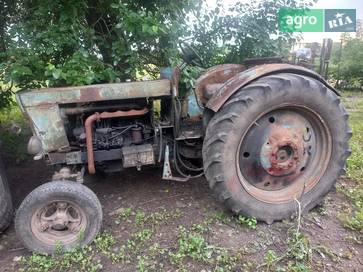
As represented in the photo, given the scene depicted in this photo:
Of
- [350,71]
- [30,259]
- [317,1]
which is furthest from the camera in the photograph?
[350,71]

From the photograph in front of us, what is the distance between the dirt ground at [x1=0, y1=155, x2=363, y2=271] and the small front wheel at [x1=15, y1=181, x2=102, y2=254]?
22cm

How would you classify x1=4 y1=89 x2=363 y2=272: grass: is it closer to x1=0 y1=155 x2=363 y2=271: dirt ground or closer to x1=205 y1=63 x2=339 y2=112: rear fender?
x1=0 y1=155 x2=363 y2=271: dirt ground

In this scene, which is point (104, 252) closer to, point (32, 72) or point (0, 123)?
point (32, 72)

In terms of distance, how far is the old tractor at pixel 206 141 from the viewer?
3074 mm

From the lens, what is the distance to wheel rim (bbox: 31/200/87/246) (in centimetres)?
305

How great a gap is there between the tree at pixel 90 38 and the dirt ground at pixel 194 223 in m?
1.22

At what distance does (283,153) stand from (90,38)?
99.3 inches

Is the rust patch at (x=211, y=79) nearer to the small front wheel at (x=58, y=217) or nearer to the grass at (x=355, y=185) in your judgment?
the small front wheel at (x=58, y=217)

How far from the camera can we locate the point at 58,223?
10.0 feet

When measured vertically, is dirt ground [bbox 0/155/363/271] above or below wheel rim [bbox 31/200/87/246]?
below

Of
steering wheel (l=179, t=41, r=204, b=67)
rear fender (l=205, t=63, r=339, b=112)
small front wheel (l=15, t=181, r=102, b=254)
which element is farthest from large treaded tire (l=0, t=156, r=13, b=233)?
steering wheel (l=179, t=41, r=204, b=67)

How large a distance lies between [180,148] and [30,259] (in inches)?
66.0

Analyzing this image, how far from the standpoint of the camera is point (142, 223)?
3420 millimetres

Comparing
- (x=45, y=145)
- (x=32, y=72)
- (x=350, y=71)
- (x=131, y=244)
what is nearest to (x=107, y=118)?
(x=45, y=145)
